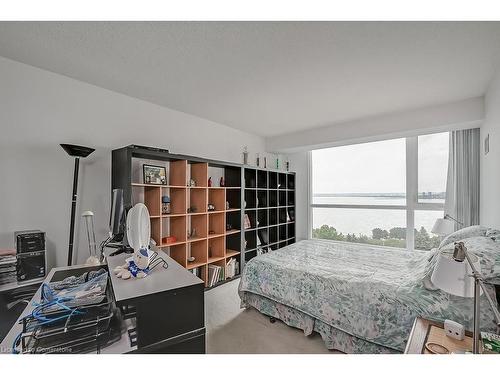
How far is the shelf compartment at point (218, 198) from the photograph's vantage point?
3.38m

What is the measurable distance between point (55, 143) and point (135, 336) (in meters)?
2.00

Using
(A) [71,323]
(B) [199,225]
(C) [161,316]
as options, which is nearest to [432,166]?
(B) [199,225]

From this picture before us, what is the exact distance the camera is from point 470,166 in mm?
3021

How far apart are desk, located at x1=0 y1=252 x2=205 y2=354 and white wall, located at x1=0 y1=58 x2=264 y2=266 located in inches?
51.0

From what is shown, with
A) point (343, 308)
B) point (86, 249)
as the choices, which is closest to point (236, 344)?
point (343, 308)

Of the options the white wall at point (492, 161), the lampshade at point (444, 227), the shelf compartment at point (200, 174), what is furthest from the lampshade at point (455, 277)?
the shelf compartment at point (200, 174)

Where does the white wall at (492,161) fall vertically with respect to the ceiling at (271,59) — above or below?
below

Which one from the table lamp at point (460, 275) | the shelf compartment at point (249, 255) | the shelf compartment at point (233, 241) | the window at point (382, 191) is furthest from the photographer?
the shelf compartment at point (249, 255)

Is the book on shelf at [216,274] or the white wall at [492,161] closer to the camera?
the white wall at [492,161]

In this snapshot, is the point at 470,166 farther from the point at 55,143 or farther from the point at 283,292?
the point at 55,143

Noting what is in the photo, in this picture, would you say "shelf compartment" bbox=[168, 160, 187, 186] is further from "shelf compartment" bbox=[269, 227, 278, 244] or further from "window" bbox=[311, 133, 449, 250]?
"window" bbox=[311, 133, 449, 250]

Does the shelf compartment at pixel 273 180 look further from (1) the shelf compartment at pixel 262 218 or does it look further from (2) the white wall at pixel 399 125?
(2) the white wall at pixel 399 125

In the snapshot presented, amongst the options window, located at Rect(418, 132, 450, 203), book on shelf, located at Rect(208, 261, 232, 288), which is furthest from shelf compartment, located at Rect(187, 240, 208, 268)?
window, located at Rect(418, 132, 450, 203)

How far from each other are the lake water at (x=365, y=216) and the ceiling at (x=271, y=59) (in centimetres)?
167
